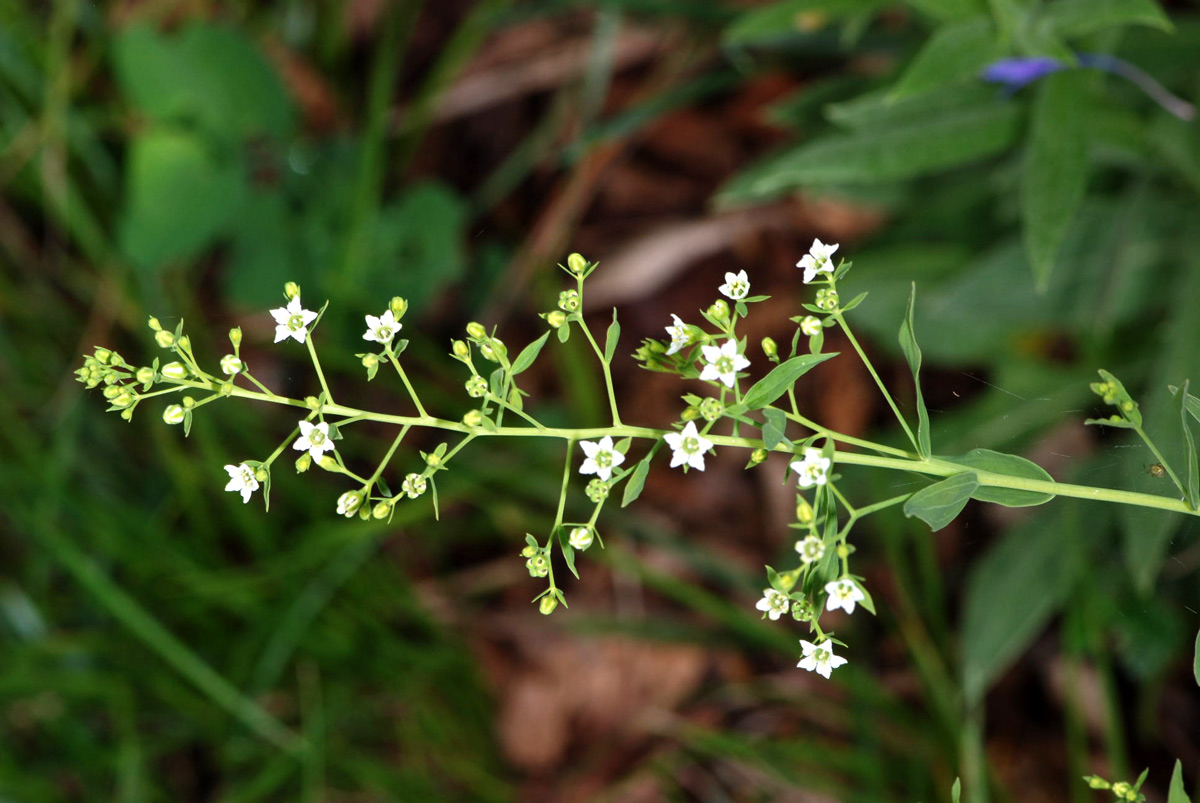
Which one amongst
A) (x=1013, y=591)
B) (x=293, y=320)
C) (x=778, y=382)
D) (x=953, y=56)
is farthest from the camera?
(x=1013, y=591)

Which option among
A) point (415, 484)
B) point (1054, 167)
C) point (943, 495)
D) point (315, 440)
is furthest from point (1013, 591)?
point (315, 440)

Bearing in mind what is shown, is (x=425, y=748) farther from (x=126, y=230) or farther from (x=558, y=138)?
(x=558, y=138)

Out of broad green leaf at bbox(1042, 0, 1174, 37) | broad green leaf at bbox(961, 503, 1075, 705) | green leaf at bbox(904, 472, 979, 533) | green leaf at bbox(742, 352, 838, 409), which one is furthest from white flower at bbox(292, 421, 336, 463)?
broad green leaf at bbox(961, 503, 1075, 705)

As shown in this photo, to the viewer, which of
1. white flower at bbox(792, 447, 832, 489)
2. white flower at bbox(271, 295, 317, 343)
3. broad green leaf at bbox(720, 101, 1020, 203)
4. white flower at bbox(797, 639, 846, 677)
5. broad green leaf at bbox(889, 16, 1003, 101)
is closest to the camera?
white flower at bbox(792, 447, 832, 489)

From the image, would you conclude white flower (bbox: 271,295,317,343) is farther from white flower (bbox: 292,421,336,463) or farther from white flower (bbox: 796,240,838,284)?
white flower (bbox: 796,240,838,284)

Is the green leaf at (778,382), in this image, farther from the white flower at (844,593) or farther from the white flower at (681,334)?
the white flower at (844,593)

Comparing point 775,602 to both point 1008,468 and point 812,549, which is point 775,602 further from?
point 1008,468
